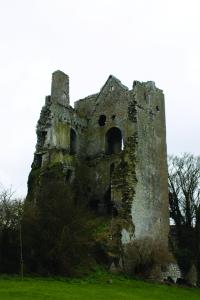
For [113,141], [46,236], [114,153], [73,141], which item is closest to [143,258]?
[46,236]

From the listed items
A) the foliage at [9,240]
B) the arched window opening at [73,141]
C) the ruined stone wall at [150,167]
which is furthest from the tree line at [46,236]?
the arched window opening at [73,141]

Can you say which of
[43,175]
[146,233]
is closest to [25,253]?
[43,175]

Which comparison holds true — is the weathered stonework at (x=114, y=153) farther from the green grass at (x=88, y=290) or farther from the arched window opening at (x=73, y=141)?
the green grass at (x=88, y=290)

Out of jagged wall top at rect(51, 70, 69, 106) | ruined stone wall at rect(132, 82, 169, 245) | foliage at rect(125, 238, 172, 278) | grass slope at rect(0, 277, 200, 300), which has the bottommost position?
grass slope at rect(0, 277, 200, 300)

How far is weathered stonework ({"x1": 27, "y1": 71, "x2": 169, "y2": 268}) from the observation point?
97.8 ft

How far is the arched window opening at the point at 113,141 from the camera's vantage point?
34188mm

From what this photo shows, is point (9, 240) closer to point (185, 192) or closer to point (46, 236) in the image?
point (46, 236)

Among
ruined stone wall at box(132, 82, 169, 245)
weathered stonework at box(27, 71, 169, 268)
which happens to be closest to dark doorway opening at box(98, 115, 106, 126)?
weathered stonework at box(27, 71, 169, 268)

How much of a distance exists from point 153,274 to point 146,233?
3.15 metres

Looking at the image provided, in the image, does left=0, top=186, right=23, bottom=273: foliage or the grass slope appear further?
left=0, top=186, right=23, bottom=273: foliage

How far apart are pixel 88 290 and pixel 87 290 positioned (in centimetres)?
6

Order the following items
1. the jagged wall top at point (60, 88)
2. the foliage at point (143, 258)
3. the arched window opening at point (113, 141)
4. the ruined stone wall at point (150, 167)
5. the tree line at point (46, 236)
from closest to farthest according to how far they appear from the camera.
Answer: the tree line at point (46, 236) < the foliage at point (143, 258) < the ruined stone wall at point (150, 167) < the jagged wall top at point (60, 88) < the arched window opening at point (113, 141)

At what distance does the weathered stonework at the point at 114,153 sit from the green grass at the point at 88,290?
355 cm

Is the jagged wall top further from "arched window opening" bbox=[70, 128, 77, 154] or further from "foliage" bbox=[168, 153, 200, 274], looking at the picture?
"foliage" bbox=[168, 153, 200, 274]
